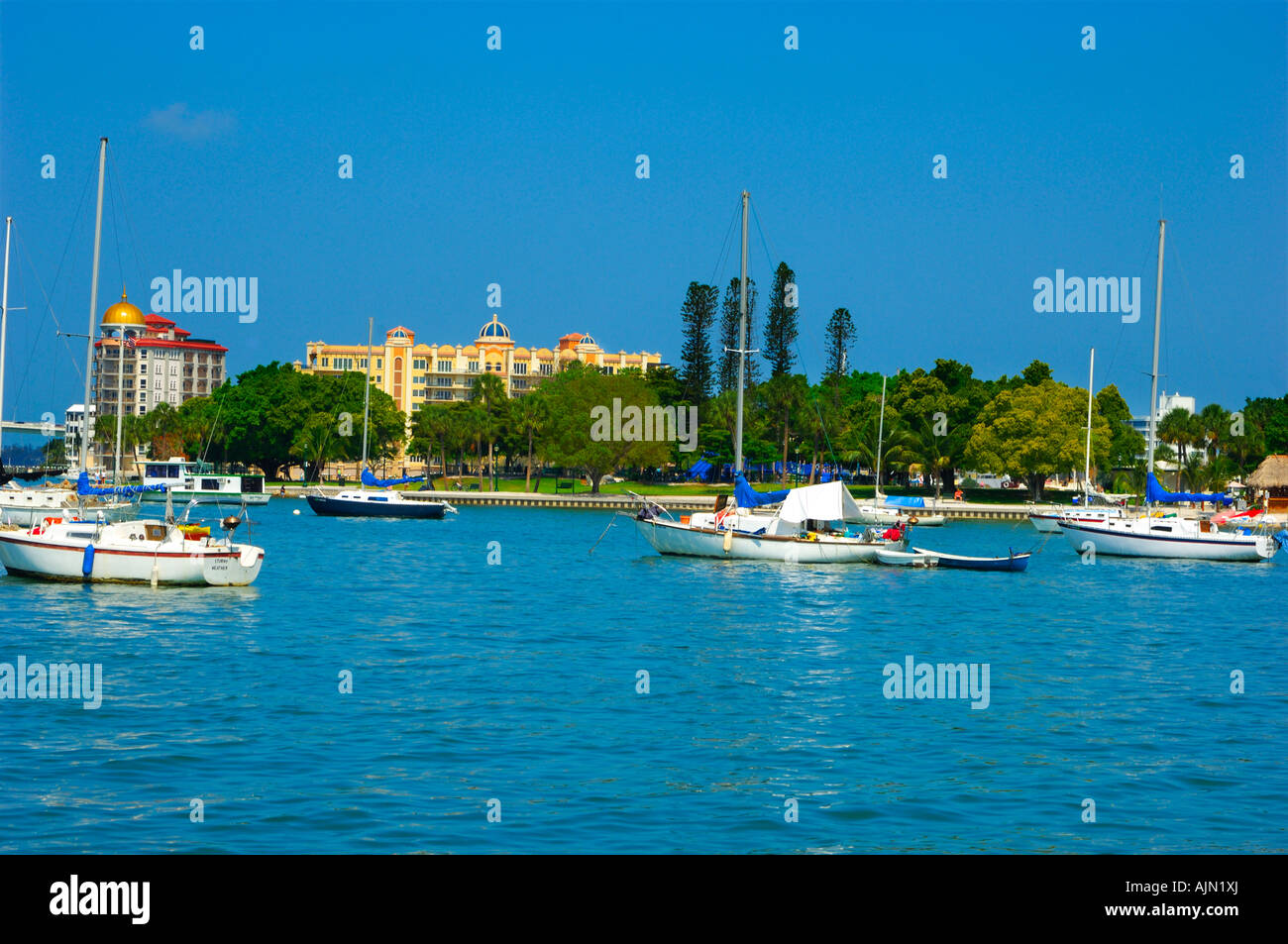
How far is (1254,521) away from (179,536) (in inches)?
1941

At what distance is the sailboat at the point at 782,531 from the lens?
41.8 metres

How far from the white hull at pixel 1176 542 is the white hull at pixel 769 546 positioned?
13.1m

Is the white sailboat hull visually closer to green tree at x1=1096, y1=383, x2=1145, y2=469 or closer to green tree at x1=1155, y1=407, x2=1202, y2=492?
green tree at x1=1096, y1=383, x2=1145, y2=469

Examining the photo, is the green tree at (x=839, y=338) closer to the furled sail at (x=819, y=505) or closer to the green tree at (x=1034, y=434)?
the green tree at (x=1034, y=434)

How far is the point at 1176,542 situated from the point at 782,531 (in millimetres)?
18679

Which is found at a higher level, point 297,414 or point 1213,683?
point 297,414

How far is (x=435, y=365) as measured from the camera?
188250 mm

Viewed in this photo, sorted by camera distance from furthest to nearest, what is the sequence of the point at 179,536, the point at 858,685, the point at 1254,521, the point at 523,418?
the point at 523,418 → the point at 1254,521 → the point at 179,536 → the point at 858,685

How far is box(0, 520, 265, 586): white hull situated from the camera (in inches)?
1145

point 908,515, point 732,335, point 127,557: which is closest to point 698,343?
point 732,335

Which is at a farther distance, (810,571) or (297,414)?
(297,414)

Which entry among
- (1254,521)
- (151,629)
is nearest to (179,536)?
(151,629)

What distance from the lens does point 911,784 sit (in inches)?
523
